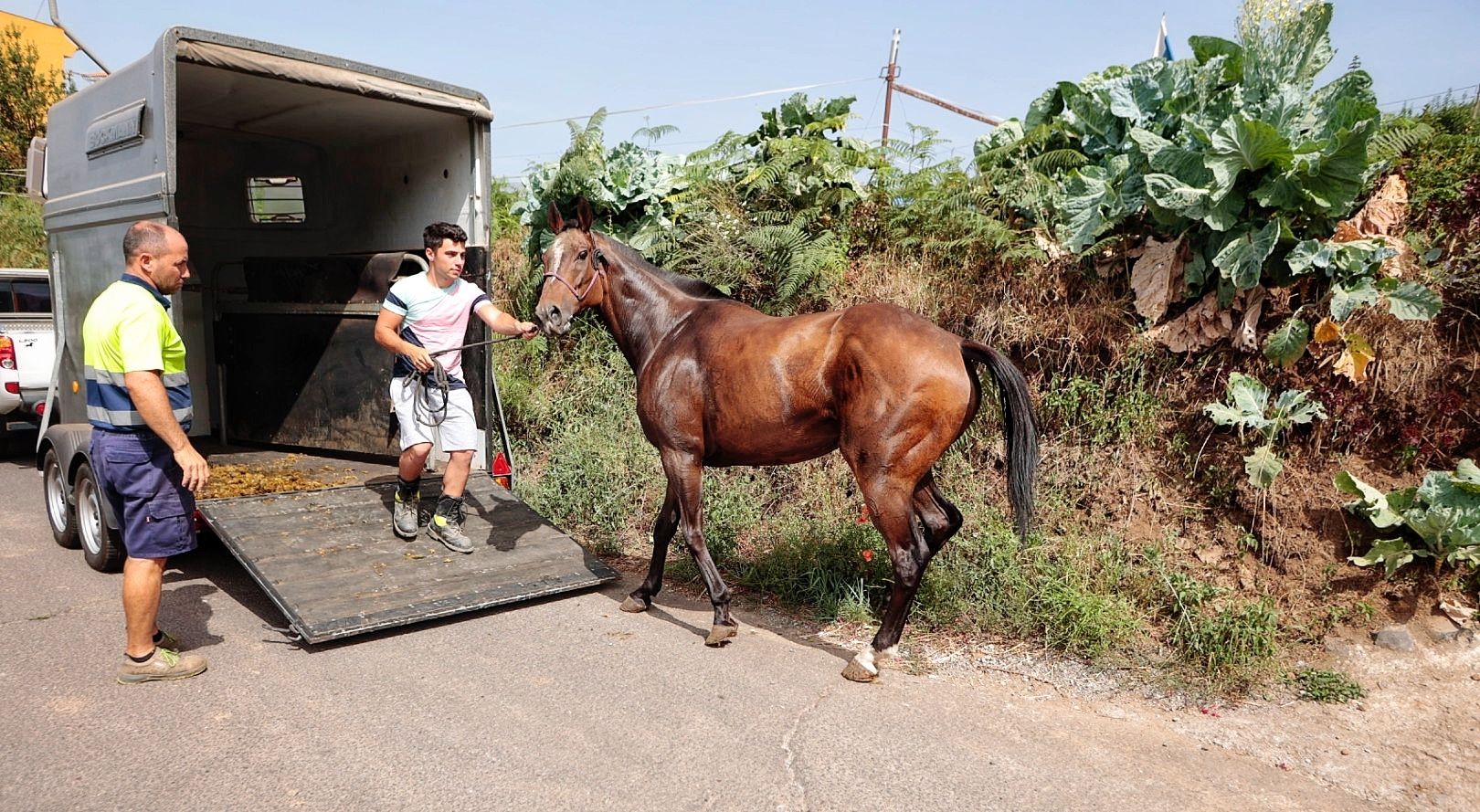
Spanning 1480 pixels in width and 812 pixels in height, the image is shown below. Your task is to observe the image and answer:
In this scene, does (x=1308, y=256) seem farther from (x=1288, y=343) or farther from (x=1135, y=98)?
(x=1135, y=98)

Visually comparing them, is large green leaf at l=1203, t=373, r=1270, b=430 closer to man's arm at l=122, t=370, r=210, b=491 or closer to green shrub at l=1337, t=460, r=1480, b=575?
green shrub at l=1337, t=460, r=1480, b=575

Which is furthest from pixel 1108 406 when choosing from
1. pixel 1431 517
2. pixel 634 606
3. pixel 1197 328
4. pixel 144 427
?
pixel 144 427

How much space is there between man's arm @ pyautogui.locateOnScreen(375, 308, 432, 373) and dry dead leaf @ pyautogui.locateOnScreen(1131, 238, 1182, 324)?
4.30 meters

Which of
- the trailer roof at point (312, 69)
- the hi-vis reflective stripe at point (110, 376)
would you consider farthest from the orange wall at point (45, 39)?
the hi-vis reflective stripe at point (110, 376)

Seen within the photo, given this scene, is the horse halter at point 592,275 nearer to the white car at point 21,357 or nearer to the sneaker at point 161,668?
the sneaker at point 161,668

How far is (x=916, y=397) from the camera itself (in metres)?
3.87

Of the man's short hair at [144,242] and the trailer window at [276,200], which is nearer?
the man's short hair at [144,242]

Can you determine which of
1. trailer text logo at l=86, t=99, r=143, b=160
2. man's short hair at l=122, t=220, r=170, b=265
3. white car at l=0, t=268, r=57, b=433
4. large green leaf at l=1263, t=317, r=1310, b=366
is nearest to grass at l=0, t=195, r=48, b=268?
white car at l=0, t=268, r=57, b=433

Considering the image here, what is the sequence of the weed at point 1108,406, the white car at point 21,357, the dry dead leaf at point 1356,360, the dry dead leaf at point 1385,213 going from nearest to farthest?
the dry dead leaf at point 1356,360, the dry dead leaf at point 1385,213, the weed at point 1108,406, the white car at point 21,357

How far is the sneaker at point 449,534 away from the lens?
200 inches

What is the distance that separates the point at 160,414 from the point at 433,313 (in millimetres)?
1789

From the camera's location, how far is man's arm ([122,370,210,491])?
3.49 meters

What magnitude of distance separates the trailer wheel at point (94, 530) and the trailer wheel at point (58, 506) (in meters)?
0.15

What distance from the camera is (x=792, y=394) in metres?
4.23
